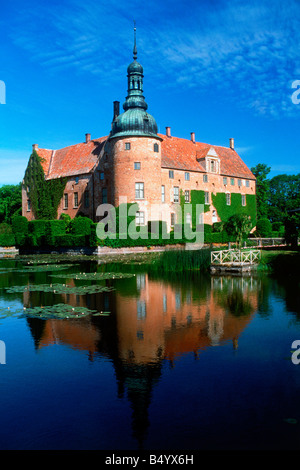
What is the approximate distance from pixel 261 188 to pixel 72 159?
99.0ft

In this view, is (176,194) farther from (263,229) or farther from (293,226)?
(293,226)

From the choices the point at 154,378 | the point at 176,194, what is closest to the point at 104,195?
the point at 176,194

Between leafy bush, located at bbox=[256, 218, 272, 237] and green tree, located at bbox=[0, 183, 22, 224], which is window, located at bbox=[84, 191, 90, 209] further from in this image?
green tree, located at bbox=[0, 183, 22, 224]

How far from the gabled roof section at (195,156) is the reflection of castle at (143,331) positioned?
33792 mm

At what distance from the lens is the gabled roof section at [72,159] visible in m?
47.7

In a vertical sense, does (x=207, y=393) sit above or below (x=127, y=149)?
below

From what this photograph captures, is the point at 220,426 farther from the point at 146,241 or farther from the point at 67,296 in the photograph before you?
the point at 146,241

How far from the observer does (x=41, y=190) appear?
50.7 metres

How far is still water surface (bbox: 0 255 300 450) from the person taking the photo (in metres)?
4.75

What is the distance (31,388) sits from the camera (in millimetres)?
6078

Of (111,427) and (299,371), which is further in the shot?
(299,371)

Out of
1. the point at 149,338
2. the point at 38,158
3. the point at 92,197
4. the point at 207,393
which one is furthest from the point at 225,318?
the point at 38,158

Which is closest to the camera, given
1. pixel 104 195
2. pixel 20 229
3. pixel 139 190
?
pixel 139 190

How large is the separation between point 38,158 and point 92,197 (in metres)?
11.3
